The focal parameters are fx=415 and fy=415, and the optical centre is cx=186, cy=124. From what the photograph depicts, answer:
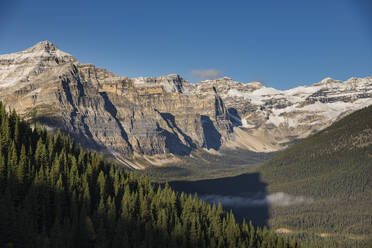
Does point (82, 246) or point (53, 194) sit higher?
point (53, 194)

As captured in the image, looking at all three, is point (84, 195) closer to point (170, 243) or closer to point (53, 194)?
point (53, 194)

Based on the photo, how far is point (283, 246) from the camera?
17150cm

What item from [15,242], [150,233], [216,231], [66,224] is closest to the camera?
[15,242]

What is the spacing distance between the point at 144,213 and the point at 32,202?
4375cm

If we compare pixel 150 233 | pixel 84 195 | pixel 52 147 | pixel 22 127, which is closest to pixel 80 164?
pixel 52 147

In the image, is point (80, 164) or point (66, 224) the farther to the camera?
point (80, 164)

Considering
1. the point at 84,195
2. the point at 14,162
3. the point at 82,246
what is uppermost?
the point at 14,162

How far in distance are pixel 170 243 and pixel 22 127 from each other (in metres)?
85.0

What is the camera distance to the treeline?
331 ft

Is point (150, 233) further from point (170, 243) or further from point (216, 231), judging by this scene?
point (216, 231)

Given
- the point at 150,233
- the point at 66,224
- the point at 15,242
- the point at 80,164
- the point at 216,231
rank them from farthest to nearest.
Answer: the point at 80,164 < the point at 216,231 < the point at 150,233 < the point at 66,224 < the point at 15,242

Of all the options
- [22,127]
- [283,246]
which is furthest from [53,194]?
[283,246]

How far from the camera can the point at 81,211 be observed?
116938 millimetres

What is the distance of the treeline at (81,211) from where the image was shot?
10088 cm
